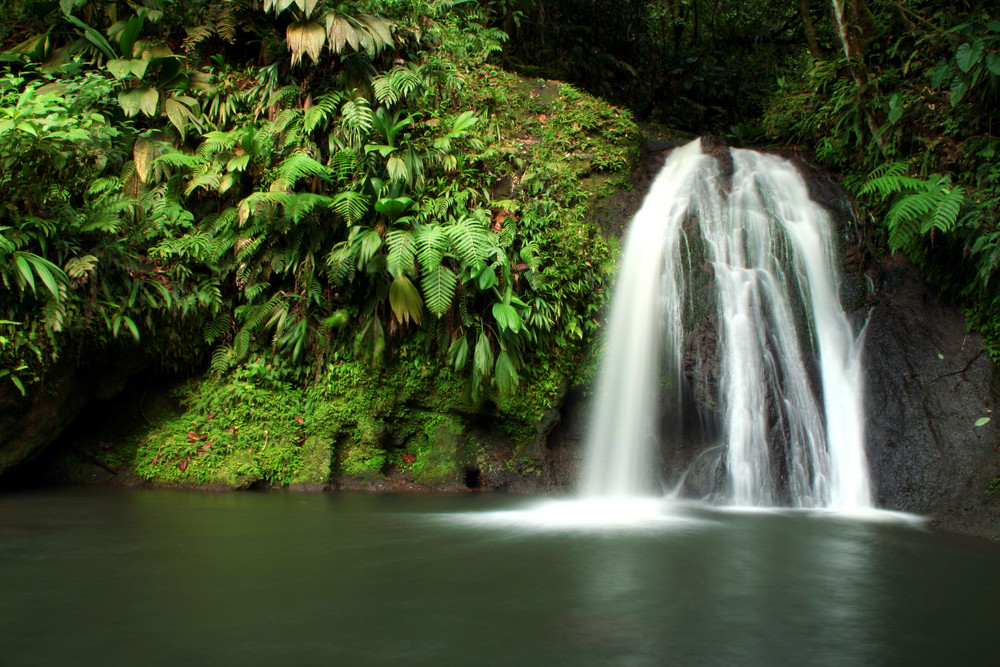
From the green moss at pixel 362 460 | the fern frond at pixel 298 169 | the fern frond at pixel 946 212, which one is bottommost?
the green moss at pixel 362 460

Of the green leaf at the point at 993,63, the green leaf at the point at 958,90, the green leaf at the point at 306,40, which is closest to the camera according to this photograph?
the green leaf at the point at 993,63

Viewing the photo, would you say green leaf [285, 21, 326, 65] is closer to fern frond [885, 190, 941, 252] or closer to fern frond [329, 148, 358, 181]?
fern frond [329, 148, 358, 181]

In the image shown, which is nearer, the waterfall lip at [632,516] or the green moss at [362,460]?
the waterfall lip at [632,516]

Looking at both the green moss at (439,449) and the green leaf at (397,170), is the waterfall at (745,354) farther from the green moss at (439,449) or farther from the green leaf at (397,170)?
the green leaf at (397,170)

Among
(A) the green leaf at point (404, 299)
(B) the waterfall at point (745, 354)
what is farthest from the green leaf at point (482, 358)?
(B) the waterfall at point (745, 354)

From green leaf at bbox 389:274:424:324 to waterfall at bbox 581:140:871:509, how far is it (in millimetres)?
2021

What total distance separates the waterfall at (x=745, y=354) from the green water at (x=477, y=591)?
2.78ft

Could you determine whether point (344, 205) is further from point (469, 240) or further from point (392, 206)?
point (469, 240)

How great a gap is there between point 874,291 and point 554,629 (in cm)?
560

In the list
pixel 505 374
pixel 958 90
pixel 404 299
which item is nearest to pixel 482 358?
pixel 505 374

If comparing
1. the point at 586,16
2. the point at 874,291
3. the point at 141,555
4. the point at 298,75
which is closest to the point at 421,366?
the point at 141,555

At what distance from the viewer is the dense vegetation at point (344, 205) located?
247 inches

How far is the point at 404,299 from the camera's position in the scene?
652 cm

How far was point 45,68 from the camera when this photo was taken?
25.1 ft
